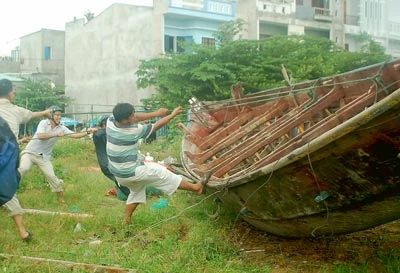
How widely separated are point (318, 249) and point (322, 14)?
24.7m

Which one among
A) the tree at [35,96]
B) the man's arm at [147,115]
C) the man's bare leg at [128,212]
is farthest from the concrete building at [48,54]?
the man's arm at [147,115]

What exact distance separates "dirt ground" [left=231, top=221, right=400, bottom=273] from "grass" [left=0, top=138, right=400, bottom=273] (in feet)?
0.31

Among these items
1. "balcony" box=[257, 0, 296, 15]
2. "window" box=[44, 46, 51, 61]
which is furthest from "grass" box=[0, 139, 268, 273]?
"window" box=[44, 46, 51, 61]

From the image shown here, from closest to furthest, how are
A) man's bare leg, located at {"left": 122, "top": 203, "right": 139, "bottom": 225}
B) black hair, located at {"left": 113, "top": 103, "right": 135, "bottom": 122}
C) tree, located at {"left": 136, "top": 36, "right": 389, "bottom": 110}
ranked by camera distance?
1. black hair, located at {"left": 113, "top": 103, "right": 135, "bottom": 122}
2. man's bare leg, located at {"left": 122, "top": 203, "right": 139, "bottom": 225}
3. tree, located at {"left": 136, "top": 36, "right": 389, "bottom": 110}

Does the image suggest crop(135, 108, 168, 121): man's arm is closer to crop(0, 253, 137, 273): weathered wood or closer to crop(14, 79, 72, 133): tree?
crop(0, 253, 137, 273): weathered wood

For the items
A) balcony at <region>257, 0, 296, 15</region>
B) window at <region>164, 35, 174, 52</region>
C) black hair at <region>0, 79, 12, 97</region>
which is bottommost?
black hair at <region>0, 79, 12, 97</region>

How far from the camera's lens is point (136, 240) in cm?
504

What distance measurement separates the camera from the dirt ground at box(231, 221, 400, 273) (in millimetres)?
4289

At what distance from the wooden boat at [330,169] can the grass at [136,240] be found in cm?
44

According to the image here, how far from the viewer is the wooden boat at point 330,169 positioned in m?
3.23

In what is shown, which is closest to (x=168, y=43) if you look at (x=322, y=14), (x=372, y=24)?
(x=322, y=14)

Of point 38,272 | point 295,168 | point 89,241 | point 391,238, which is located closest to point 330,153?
point 295,168

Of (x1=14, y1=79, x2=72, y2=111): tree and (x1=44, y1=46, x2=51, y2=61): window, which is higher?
(x1=44, y1=46, x2=51, y2=61): window

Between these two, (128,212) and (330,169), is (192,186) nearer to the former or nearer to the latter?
(128,212)
